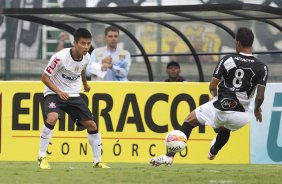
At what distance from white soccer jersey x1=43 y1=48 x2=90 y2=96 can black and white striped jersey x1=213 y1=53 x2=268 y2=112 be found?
6.83ft

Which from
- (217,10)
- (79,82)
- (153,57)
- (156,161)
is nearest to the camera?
(156,161)

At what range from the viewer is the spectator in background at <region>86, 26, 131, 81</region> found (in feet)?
56.0

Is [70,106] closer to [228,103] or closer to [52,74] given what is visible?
[52,74]

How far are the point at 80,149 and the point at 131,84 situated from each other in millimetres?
1302

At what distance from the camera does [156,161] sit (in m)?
12.4

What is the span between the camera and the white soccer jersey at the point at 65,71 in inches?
533

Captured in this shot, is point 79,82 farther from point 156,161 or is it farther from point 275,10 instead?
point 275,10

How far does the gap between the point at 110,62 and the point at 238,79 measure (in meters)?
4.89

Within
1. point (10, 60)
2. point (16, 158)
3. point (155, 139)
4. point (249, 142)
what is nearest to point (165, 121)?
point (155, 139)

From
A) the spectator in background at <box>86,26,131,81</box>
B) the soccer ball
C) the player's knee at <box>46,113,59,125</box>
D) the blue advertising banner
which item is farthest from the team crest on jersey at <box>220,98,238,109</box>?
the spectator in background at <box>86,26,131,81</box>

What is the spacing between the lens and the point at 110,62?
17.1m

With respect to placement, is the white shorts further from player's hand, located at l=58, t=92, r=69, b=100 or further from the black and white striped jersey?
player's hand, located at l=58, t=92, r=69, b=100

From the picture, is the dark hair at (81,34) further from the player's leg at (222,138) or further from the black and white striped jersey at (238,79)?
the player's leg at (222,138)

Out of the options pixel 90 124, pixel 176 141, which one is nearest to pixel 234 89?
pixel 176 141
